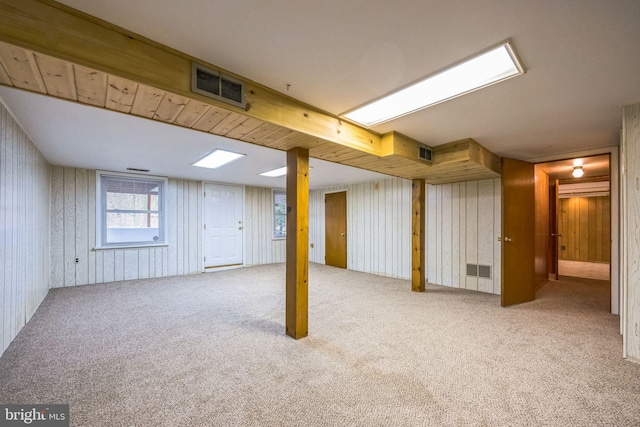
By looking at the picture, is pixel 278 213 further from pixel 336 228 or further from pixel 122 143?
pixel 122 143

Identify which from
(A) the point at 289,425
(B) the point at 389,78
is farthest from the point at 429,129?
(A) the point at 289,425

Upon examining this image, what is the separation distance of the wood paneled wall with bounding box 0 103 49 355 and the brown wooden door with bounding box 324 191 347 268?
542 cm

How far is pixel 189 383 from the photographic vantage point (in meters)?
1.94

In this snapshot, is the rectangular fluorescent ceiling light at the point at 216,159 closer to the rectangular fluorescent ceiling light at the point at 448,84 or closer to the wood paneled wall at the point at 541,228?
the rectangular fluorescent ceiling light at the point at 448,84

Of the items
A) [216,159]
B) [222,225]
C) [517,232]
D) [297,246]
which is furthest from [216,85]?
[222,225]

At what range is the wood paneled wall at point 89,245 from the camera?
4648mm

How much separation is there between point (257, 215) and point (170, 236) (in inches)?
84.9

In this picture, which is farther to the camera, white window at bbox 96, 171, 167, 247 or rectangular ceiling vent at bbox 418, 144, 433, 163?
white window at bbox 96, 171, 167, 247

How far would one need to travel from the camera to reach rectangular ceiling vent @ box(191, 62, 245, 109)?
5.38 ft

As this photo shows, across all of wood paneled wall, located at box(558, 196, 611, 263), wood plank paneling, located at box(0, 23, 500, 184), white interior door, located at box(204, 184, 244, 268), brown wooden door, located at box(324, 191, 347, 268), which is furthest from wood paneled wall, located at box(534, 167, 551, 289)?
white interior door, located at box(204, 184, 244, 268)

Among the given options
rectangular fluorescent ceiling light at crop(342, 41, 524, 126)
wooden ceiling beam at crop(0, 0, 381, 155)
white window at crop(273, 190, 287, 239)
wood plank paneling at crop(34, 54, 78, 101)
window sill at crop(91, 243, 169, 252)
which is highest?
rectangular fluorescent ceiling light at crop(342, 41, 524, 126)

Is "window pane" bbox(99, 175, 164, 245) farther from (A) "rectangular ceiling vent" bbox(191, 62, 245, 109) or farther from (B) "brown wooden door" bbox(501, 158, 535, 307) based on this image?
(B) "brown wooden door" bbox(501, 158, 535, 307)

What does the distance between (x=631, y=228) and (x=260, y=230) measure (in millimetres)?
6582

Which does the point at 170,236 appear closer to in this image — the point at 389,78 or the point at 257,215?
the point at 257,215
